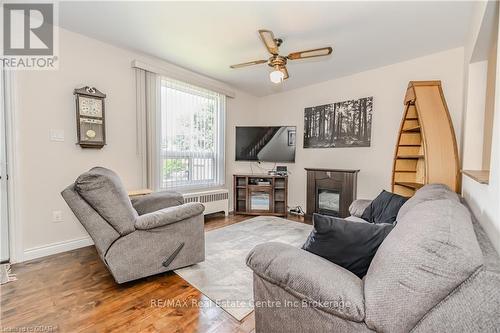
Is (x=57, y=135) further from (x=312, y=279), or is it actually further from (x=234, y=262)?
(x=312, y=279)

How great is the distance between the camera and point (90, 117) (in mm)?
2664

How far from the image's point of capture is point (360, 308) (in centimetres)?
78

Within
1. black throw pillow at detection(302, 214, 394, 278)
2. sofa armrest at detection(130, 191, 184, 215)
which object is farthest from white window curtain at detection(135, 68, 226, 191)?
black throw pillow at detection(302, 214, 394, 278)

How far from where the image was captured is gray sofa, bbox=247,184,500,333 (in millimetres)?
642

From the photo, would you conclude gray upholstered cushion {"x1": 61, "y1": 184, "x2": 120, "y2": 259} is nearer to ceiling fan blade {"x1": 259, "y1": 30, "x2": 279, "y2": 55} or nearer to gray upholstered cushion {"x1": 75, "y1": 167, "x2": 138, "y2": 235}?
gray upholstered cushion {"x1": 75, "y1": 167, "x2": 138, "y2": 235}

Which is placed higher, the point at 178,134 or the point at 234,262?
the point at 178,134

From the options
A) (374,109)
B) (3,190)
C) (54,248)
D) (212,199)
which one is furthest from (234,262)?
(374,109)

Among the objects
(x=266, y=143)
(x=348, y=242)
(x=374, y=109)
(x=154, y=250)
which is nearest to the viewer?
(x=348, y=242)

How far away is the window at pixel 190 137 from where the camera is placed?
3451 millimetres

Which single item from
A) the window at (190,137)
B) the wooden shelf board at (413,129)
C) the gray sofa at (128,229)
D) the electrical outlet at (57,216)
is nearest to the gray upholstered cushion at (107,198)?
the gray sofa at (128,229)

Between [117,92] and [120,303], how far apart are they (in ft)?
7.97

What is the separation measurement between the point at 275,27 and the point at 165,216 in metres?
2.16

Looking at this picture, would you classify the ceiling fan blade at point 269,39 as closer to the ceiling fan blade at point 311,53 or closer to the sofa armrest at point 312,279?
the ceiling fan blade at point 311,53

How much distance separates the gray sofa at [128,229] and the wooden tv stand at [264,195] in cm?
213
